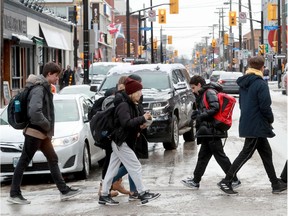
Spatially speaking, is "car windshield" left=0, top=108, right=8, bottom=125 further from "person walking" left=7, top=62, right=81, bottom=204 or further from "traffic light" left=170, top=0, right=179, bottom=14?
"traffic light" left=170, top=0, right=179, bottom=14

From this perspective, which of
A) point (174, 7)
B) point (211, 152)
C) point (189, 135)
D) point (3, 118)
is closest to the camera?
point (211, 152)

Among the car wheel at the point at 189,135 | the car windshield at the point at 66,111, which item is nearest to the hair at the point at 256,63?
the car windshield at the point at 66,111

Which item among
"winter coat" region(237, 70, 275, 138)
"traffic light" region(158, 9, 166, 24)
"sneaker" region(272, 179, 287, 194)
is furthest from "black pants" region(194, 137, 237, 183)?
"traffic light" region(158, 9, 166, 24)

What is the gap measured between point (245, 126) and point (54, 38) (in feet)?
129

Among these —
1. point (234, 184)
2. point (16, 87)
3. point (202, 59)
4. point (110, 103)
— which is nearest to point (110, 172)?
point (110, 103)

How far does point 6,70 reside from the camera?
34.8 meters

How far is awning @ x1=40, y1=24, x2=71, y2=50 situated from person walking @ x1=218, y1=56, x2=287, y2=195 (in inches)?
1396

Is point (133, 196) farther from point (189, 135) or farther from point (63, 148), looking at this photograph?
point (189, 135)

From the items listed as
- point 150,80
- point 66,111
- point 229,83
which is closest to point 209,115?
point 66,111

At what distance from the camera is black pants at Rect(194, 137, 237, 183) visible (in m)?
9.62

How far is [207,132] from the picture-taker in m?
9.54

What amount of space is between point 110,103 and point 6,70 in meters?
26.8

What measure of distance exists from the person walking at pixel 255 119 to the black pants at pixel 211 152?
0.99 feet

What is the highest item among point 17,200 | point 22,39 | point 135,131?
point 22,39
